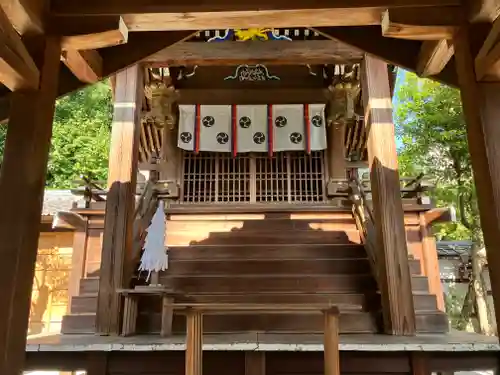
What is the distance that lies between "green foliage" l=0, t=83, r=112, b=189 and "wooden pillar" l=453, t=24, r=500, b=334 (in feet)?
47.0

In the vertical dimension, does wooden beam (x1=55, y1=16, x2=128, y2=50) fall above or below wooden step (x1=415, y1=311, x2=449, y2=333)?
above

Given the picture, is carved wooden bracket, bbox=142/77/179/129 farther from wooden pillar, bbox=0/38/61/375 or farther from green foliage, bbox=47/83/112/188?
green foliage, bbox=47/83/112/188

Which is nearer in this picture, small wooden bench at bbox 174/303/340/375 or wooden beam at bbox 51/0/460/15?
small wooden bench at bbox 174/303/340/375

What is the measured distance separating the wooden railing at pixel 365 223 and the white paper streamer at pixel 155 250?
287 cm

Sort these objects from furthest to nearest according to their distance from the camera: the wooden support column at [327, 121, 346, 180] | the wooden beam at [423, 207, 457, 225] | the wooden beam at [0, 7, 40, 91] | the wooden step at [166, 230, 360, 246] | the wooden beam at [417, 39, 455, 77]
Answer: the wooden support column at [327, 121, 346, 180] → the wooden beam at [423, 207, 457, 225] → the wooden step at [166, 230, 360, 246] → the wooden beam at [417, 39, 455, 77] → the wooden beam at [0, 7, 40, 91]

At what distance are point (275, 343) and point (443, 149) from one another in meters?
9.74

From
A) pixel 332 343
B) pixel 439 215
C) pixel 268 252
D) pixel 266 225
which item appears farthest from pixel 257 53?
pixel 332 343

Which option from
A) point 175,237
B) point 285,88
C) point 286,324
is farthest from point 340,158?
point 286,324

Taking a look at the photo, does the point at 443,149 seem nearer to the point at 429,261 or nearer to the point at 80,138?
the point at 429,261

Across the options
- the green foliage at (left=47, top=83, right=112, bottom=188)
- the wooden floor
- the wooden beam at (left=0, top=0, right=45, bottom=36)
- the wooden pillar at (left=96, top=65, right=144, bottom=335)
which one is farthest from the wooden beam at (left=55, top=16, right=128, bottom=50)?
the green foliage at (left=47, top=83, right=112, bottom=188)

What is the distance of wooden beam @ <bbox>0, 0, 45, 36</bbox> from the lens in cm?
293

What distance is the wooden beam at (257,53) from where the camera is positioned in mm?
6863

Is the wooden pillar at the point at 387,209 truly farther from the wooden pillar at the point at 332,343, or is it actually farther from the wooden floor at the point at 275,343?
the wooden pillar at the point at 332,343

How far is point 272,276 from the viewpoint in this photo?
6035 mm
